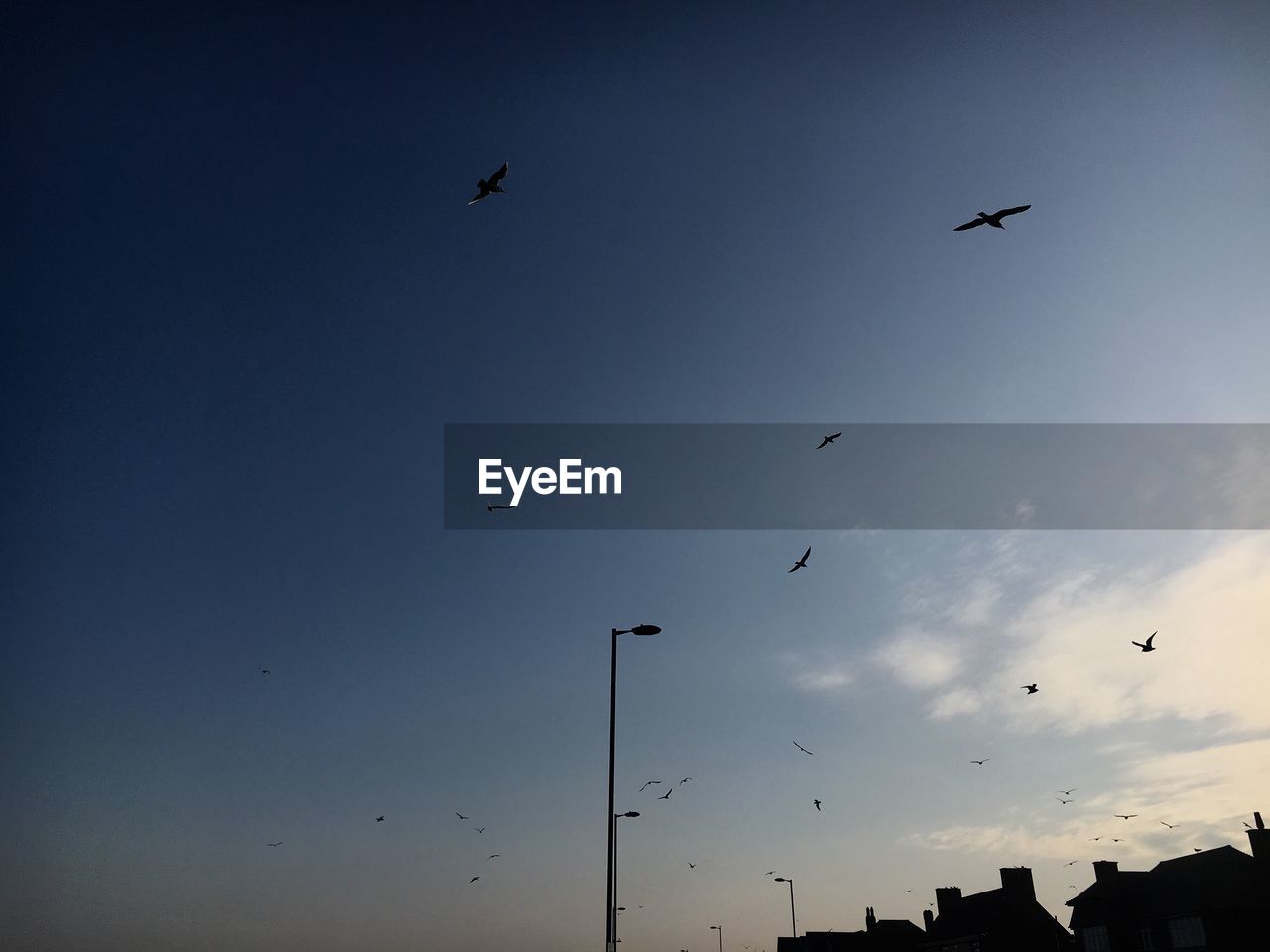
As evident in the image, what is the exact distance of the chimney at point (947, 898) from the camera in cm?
7200

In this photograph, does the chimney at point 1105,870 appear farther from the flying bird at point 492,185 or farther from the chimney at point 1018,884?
the flying bird at point 492,185

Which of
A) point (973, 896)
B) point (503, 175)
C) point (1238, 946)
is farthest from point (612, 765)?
point (973, 896)

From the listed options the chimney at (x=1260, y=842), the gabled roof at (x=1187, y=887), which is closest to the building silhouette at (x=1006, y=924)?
the gabled roof at (x=1187, y=887)

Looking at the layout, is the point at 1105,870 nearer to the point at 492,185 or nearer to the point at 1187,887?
the point at 1187,887

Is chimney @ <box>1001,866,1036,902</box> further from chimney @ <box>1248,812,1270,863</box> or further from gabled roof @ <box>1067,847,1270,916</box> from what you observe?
chimney @ <box>1248,812,1270,863</box>

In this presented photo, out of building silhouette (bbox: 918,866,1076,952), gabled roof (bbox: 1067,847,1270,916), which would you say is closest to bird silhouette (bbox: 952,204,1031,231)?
gabled roof (bbox: 1067,847,1270,916)

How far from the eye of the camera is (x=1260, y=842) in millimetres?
52125

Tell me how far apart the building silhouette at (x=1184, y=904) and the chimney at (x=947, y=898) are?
1319cm

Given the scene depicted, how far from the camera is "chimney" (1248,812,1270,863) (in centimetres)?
5147

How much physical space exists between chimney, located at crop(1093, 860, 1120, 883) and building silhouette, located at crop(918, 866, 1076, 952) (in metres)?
8.54

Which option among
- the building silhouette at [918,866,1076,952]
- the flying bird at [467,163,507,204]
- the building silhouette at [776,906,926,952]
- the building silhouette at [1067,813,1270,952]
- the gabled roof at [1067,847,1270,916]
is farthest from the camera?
the building silhouette at [776,906,926,952]

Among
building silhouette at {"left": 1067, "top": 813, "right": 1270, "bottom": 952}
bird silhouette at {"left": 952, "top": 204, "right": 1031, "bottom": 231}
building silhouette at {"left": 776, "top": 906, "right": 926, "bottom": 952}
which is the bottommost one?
building silhouette at {"left": 776, "top": 906, "right": 926, "bottom": 952}

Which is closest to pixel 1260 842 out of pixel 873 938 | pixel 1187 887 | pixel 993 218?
pixel 1187 887

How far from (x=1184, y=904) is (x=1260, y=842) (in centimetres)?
638
